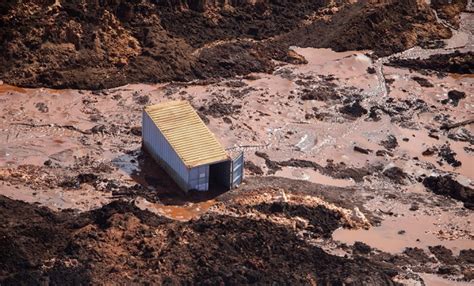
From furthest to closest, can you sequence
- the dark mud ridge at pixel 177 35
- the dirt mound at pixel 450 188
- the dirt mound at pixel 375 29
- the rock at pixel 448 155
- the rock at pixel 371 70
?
the dirt mound at pixel 375 29 < the rock at pixel 371 70 < the dark mud ridge at pixel 177 35 < the rock at pixel 448 155 < the dirt mound at pixel 450 188

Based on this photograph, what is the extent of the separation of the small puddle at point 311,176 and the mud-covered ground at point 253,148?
0.07 meters

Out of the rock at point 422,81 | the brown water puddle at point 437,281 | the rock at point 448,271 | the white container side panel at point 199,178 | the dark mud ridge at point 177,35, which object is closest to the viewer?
the brown water puddle at point 437,281

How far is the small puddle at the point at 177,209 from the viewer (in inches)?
856

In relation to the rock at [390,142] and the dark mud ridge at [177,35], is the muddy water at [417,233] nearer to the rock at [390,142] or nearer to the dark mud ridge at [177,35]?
the rock at [390,142]

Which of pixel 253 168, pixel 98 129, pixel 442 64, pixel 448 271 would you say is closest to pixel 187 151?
pixel 253 168

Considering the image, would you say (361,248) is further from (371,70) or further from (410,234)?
(371,70)

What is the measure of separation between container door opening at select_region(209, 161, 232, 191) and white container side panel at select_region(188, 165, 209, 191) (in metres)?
0.39

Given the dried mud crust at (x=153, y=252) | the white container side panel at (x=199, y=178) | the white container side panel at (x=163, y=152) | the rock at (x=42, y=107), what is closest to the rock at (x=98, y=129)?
the white container side panel at (x=163, y=152)

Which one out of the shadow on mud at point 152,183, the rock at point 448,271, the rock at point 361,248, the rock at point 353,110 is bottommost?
the rock at point 361,248

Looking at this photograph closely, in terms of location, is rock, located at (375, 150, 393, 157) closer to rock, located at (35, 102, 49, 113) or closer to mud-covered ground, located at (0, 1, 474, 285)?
mud-covered ground, located at (0, 1, 474, 285)

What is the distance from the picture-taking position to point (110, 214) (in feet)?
67.5

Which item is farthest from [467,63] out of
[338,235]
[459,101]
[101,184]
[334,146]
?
[101,184]

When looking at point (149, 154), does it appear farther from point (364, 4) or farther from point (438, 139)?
point (364, 4)

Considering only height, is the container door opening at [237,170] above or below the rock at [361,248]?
above
